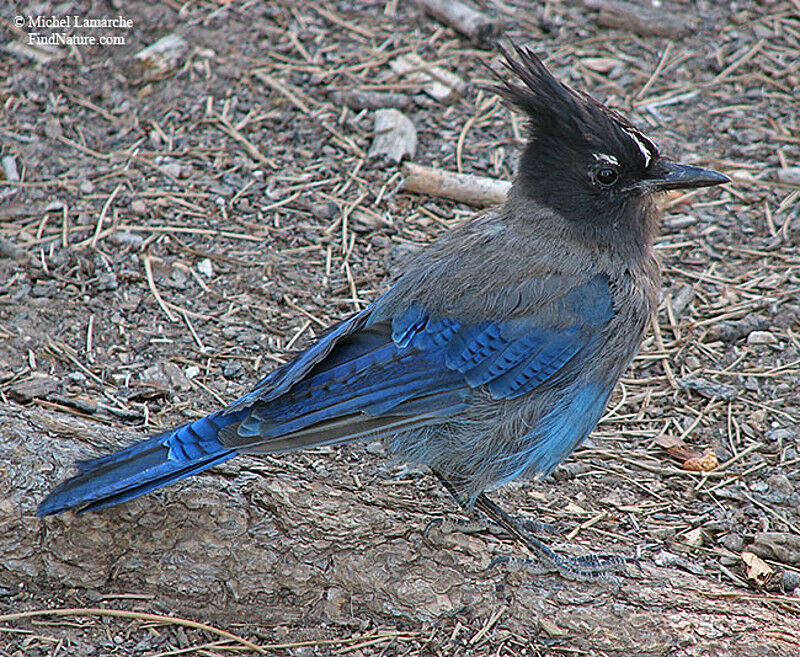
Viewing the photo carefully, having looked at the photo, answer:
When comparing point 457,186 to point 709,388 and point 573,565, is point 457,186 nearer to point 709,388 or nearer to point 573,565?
point 709,388

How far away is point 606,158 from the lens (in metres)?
3.56

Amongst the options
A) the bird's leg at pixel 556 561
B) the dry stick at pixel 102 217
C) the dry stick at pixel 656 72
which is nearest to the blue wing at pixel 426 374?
the bird's leg at pixel 556 561

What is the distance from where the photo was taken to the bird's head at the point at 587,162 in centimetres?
351

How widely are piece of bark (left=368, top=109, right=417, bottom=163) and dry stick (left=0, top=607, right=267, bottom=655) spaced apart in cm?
282

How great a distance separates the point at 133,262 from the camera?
462 centimetres

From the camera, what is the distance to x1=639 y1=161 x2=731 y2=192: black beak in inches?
141

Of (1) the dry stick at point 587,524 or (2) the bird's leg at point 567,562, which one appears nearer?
(2) the bird's leg at point 567,562

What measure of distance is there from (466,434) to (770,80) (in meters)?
3.45

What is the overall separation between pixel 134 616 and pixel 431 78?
3.61 meters

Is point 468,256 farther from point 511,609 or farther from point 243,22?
point 243,22

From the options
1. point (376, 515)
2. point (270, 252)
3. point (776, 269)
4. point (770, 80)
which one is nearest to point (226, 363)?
point (270, 252)

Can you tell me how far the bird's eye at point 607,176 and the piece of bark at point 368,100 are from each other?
7.41 feet

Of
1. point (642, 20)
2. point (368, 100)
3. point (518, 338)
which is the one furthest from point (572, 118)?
point (642, 20)

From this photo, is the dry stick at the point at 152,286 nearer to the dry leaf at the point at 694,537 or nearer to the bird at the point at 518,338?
the bird at the point at 518,338
